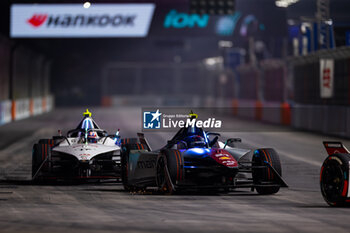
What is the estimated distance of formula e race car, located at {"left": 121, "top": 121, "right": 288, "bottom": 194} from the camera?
13.2m

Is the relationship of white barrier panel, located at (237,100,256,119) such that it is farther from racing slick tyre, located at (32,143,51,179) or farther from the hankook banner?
racing slick tyre, located at (32,143,51,179)

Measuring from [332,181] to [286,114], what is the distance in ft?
98.5

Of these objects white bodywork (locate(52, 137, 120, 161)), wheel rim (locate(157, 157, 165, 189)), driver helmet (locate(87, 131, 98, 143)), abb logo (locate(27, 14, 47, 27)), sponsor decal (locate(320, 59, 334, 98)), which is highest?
abb logo (locate(27, 14, 47, 27))

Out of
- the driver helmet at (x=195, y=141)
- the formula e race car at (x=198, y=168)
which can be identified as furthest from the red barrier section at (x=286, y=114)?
the driver helmet at (x=195, y=141)

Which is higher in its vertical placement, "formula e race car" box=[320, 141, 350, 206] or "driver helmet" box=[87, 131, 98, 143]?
"driver helmet" box=[87, 131, 98, 143]

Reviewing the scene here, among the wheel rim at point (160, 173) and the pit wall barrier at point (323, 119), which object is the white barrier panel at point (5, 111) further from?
the wheel rim at point (160, 173)

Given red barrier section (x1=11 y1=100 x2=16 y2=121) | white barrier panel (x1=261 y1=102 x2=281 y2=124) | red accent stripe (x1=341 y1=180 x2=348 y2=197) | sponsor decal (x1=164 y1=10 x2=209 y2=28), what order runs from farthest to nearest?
red barrier section (x1=11 y1=100 x2=16 y2=121), white barrier panel (x1=261 y1=102 x2=281 y2=124), sponsor decal (x1=164 y1=10 x2=209 y2=28), red accent stripe (x1=341 y1=180 x2=348 y2=197)

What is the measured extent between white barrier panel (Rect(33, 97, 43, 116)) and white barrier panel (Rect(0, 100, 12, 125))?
12.4 m

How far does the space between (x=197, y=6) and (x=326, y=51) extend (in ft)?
19.4

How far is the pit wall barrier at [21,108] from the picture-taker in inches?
1774

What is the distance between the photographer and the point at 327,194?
1177 centimetres

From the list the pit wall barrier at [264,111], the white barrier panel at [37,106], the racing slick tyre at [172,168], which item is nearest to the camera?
the racing slick tyre at [172,168]

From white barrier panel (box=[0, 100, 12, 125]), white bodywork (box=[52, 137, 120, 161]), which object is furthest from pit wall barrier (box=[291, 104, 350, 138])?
white bodywork (box=[52, 137, 120, 161])

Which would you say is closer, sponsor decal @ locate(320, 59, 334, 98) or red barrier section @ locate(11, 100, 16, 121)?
sponsor decal @ locate(320, 59, 334, 98)
